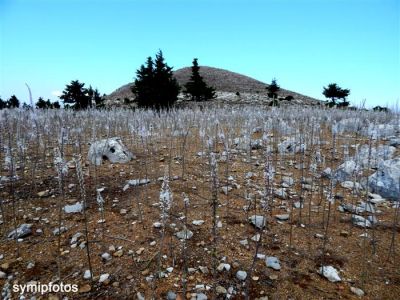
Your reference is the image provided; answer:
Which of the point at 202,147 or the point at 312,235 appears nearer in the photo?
the point at 312,235

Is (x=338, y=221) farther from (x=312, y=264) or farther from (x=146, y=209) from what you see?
(x=146, y=209)

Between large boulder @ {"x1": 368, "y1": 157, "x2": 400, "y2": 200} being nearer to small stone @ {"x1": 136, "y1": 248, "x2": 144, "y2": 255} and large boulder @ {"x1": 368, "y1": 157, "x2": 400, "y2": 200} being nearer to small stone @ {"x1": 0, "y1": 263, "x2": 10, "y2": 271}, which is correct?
small stone @ {"x1": 136, "y1": 248, "x2": 144, "y2": 255}

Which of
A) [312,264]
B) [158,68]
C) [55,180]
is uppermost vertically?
[158,68]

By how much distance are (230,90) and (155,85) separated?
20.9 m

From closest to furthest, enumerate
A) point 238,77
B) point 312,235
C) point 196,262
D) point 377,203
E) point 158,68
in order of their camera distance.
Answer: point 196,262
point 312,235
point 377,203
point 158,68
point 238,77

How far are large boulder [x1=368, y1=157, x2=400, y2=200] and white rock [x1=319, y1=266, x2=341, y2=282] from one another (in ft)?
11.4

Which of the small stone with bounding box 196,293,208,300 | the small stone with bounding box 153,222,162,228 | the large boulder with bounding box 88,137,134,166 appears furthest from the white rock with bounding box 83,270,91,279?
the large boulder with bounding box 88,137,134,166

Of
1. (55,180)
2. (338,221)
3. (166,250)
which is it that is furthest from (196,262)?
(55,180)

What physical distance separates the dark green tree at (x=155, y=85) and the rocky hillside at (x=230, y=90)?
369 inches

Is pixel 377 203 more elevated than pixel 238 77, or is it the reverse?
pixel 238 77

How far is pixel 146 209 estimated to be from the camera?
4.93 metres

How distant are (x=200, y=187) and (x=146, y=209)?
1486 mm

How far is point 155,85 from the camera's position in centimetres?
2881

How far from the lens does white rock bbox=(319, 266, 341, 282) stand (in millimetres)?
3451
